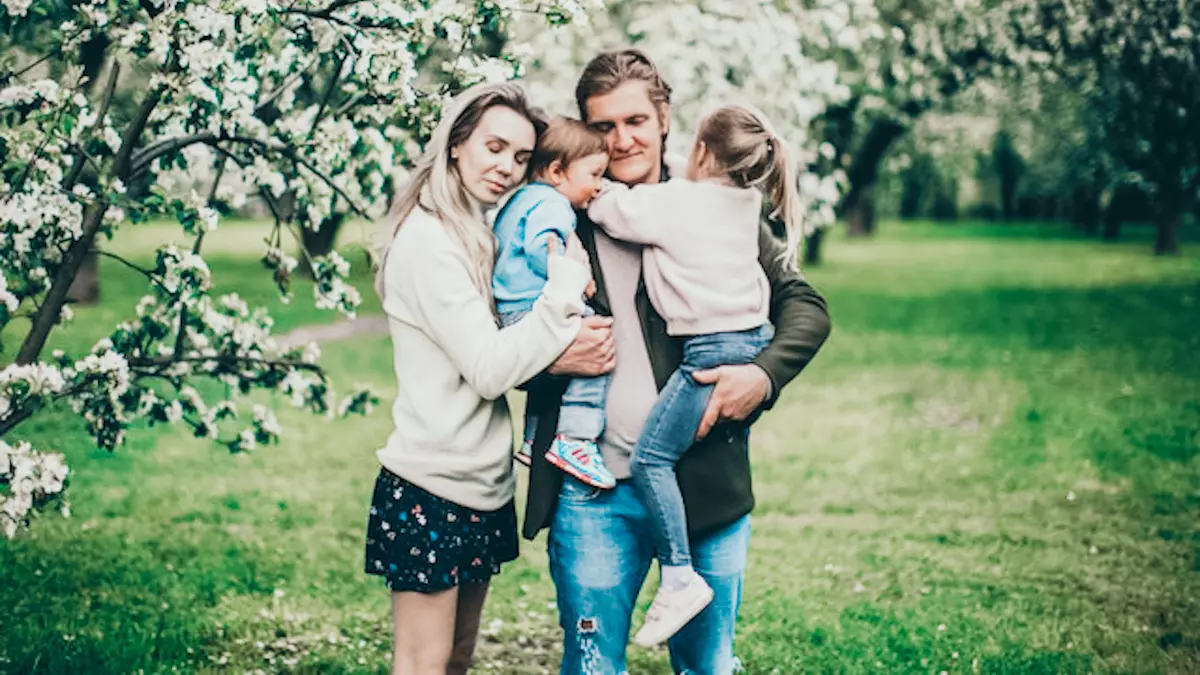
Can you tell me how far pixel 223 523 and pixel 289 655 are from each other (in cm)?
291

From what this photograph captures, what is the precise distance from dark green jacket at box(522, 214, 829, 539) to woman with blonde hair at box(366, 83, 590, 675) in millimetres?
147

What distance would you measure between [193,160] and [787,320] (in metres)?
3.01

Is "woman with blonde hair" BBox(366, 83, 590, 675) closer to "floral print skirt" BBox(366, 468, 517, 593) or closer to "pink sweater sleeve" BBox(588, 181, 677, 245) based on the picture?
"floral print skirt" BBox(366, 468, 517, 593)

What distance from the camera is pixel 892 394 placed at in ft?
47.2

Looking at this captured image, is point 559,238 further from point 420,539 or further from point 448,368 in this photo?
point 420,539

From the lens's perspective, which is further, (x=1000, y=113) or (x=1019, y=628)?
(x=1000, y=113)

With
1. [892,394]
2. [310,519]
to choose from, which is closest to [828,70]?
[892,394]

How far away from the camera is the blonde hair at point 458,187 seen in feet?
12.4

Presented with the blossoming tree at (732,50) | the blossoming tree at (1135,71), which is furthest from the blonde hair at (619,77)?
the blossoming tree at (1135,71)

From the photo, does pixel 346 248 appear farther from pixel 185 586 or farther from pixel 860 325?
pixel 860 325

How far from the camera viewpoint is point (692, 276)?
3.82 m

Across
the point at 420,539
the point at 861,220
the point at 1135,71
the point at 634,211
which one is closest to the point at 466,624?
the point at 420,539

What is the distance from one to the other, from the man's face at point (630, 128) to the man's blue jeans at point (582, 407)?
18.0 inches

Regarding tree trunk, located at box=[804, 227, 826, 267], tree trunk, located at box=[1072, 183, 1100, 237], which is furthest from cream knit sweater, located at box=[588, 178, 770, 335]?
tree trunk, located at box=[1072, 183, 1100, 237]
